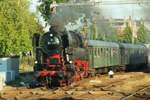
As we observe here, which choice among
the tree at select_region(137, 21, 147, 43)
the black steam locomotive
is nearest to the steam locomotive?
the black steam locomotive

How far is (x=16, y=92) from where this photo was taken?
20016 millimetres

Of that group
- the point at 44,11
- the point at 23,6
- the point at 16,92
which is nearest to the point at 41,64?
the point at 16,92

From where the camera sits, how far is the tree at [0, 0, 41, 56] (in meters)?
34.1

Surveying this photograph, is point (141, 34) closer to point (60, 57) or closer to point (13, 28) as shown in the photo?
point (13, 28)

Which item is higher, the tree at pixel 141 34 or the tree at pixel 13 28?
the tree at pixel 13 28

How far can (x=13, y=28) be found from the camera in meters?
34.7

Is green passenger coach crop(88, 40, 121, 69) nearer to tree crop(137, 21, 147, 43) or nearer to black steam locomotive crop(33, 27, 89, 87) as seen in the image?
black steam locomotive crop(33, 27, 89, 87)

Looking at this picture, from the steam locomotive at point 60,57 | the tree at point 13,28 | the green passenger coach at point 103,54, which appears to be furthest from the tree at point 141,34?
the steam locomotive at point 60,57

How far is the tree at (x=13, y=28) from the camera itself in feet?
112

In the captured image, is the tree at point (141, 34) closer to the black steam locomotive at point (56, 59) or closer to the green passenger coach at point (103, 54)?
the green passenger coach at point (103, 54)

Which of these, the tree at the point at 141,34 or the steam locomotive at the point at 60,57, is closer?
the steam locomotive at the point at 60,57

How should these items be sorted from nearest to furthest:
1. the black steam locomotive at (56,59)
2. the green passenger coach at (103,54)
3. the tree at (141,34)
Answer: the black steam locomotive at (56,59) < the green passenger coach at (103,54) < the tree at (141,34)

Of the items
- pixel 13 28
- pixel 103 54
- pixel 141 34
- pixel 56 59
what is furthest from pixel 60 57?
pixel 141 34

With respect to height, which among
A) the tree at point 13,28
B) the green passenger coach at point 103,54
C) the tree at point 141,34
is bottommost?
the tree at point 141,34
